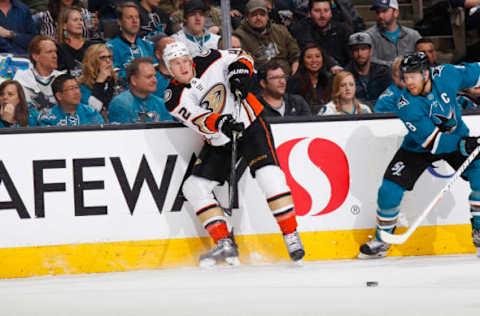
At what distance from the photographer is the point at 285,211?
13.6ft

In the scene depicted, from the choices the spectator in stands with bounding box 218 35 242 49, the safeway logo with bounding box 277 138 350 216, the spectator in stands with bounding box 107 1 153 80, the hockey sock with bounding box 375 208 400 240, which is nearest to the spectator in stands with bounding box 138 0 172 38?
the spectator in stands with bounding box 107 1 153 80

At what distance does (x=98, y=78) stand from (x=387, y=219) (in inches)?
76.6

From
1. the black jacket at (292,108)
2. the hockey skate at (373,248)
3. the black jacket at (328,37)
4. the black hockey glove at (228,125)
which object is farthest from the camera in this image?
the black jacket at (328,37)

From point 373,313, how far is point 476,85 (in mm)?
2004

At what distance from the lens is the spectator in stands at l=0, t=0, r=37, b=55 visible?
183 inches

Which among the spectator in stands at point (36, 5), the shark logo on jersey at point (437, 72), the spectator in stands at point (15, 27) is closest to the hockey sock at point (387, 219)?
the shark logo on jersey at point (437, 72)

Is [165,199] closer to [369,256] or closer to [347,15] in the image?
[369,256]

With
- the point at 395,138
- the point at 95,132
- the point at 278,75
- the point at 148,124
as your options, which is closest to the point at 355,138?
the point at 395,138

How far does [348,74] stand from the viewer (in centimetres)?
479

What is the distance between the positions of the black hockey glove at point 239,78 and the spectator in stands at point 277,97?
1.14 ft

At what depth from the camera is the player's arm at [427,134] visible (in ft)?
13.7

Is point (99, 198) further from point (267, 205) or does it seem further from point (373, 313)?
point (373, 313)

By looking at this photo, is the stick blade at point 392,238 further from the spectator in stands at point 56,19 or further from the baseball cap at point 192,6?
the spectator in stands at point 56,19

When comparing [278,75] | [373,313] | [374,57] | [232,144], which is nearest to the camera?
[373,313]
